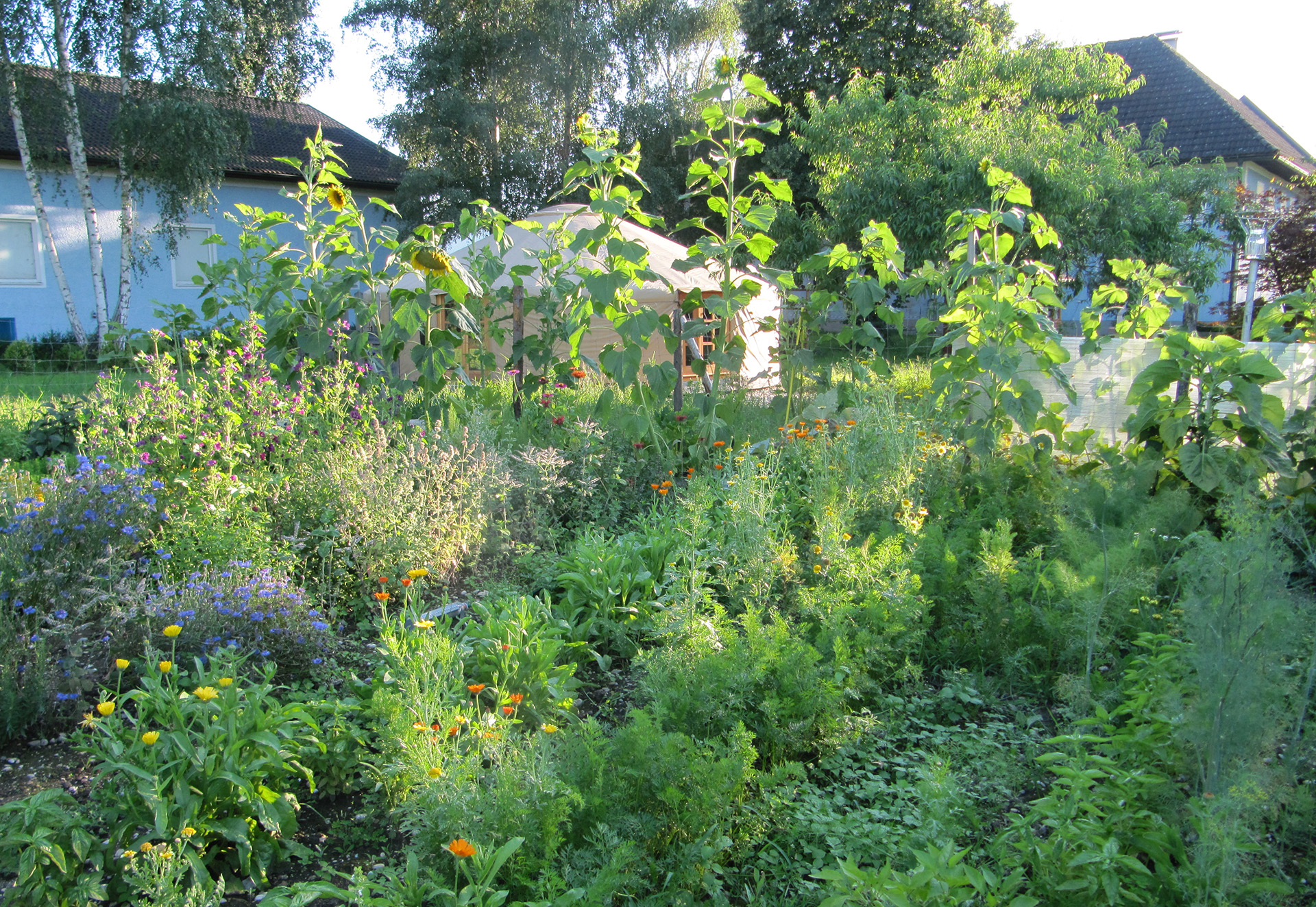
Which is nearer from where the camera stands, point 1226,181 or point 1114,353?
point 1114,353

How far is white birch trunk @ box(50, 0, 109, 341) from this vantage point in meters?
12.0

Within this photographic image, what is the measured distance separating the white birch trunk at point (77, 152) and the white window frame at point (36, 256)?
1.65 meters

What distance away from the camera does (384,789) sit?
194 cm

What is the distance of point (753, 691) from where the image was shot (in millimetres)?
2041

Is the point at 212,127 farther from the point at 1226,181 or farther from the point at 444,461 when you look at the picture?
the point at 1226,181

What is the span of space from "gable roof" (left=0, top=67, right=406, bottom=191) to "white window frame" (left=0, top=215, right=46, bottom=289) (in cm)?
101

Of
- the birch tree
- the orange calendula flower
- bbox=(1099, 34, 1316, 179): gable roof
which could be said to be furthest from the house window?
bbox=(1099, 34, 1316, 179): gable roof

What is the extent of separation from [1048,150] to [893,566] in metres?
11.2

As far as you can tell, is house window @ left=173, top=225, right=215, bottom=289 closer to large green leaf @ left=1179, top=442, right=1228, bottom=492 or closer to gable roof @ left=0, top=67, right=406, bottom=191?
gable roof @ left=0, top=67, right=406, bottom=191

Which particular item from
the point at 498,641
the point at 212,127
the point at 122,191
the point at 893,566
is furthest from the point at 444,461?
the point at 122,191

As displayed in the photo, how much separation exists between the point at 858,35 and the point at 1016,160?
281 inches

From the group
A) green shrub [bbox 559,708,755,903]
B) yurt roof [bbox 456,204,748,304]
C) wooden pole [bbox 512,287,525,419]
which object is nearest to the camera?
green shrub [bbox 559,708,755,903]

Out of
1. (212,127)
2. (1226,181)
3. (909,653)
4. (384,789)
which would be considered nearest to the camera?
(384,789)

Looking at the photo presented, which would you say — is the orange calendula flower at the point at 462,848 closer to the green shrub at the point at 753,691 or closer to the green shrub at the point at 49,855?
the green shrub at the point at 753,691
